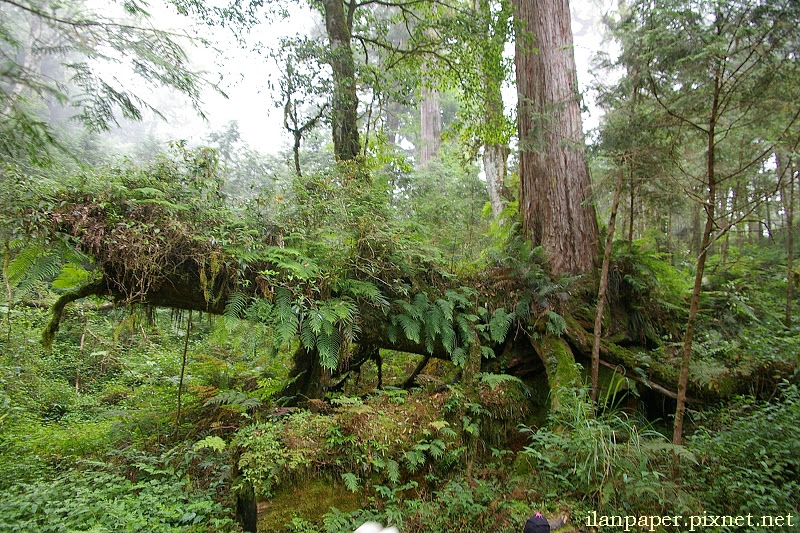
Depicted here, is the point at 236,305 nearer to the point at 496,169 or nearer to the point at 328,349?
the point at 328,349

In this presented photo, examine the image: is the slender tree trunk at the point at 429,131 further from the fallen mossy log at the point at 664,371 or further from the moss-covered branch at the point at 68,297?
the moss-covered branch at the point at 68,297

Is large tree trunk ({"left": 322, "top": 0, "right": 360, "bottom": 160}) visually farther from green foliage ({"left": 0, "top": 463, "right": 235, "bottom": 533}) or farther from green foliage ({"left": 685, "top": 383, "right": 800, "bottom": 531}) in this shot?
green foliage ({"left": 685, "top": 383, "right": 800, "bottom": 531})

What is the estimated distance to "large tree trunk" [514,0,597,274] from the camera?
6.87m

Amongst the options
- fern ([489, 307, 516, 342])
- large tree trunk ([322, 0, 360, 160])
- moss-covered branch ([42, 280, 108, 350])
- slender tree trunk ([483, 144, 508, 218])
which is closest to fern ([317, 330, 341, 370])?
fern ([489, 307, 516, 342])

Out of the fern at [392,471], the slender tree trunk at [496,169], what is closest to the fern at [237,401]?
the fern at [392,471]

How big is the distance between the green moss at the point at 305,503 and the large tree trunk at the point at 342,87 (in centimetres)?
516

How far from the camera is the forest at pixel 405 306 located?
395 cm

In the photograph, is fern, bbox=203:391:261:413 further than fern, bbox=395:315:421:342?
No

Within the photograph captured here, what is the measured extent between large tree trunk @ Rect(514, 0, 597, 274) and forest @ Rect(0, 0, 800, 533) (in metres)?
0.05

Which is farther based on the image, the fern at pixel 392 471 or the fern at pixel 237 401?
the fern at pixel 237 401

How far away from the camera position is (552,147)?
7.13 metres

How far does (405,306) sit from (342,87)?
4061mm

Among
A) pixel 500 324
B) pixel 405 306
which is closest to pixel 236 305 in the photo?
pixel 405 306

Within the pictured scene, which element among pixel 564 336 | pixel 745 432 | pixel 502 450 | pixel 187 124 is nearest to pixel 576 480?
pixel 502 450
